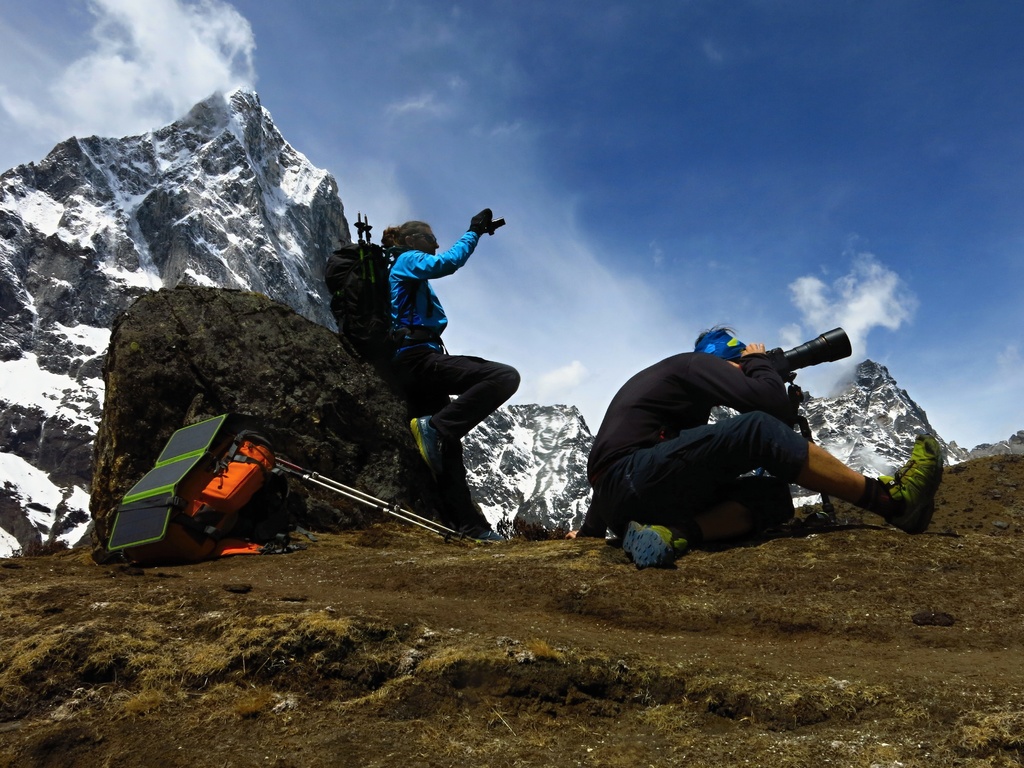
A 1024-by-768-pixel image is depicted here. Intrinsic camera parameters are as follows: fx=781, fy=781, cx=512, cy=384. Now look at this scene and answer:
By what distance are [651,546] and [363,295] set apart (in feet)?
17.9

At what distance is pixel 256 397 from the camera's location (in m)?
9.04

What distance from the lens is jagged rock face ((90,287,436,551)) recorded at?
8594mm

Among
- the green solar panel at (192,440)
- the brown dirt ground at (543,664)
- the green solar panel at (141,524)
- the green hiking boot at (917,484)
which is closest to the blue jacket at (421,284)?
the green solar panel at (192,440)

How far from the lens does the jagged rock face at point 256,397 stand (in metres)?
8.59

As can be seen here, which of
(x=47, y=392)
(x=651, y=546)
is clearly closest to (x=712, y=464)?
(x=651, y=546)

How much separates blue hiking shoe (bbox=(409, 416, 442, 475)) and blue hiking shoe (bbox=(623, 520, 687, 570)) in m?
3.66

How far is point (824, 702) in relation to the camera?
330cm

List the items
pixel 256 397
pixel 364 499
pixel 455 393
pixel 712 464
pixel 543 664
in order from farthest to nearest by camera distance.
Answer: pixel 455 393
pixel 256 397
pixel 364 499
pixel 712 464
pixel 543 664

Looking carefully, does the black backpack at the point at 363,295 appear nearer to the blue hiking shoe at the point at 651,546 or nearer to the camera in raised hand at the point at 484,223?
the camera in raised hand at the point at 484,223

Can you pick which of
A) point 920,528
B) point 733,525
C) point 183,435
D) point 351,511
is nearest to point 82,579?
point 183,435

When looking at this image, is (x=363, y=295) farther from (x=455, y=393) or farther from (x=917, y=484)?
(x=917, y=484)

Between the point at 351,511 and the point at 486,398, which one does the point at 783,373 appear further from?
the point at 351,511

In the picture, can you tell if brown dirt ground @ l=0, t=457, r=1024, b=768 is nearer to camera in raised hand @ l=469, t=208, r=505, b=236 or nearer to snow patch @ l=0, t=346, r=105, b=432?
camera in raised hand @ l=469, t=208, r=505, b=236

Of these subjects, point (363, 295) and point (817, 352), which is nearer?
point (817, 352)
